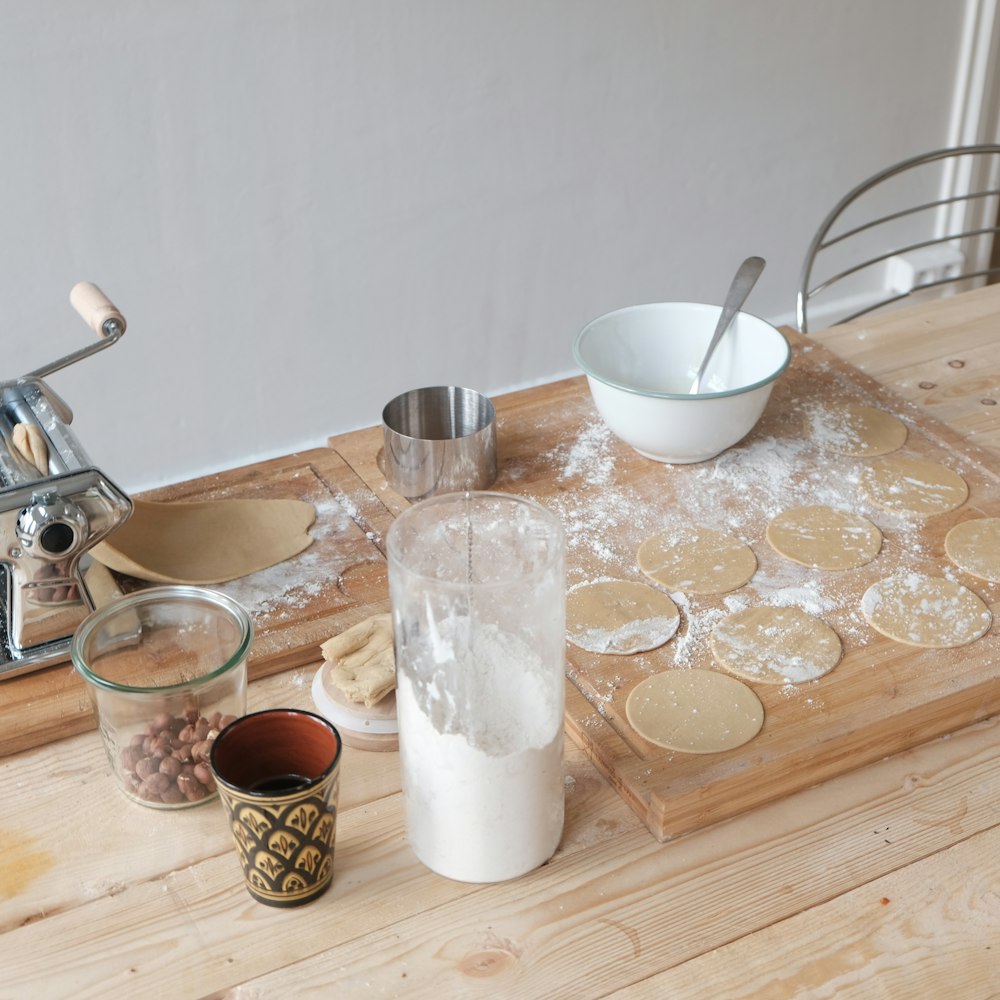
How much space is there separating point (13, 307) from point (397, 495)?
4.43 ft

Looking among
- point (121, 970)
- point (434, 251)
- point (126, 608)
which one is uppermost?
point (126, 608)

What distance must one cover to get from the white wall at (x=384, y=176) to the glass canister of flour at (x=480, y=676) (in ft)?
5.64

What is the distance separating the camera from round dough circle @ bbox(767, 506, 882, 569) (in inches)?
43.4

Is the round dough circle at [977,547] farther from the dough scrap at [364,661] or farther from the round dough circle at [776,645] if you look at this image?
the dough scrap at [364,661]

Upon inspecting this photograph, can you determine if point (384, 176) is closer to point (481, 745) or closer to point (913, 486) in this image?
point (913, 486)

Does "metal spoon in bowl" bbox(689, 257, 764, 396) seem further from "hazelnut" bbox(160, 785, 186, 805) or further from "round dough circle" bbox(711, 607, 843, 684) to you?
"hazelnut" bbox(160, 785, 186, 805)

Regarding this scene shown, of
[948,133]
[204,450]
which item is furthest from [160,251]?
[948,133]

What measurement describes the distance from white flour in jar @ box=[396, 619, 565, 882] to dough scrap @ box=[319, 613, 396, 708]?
117 mm

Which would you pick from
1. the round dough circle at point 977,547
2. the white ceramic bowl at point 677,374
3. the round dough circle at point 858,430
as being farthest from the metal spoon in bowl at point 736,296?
the round dough circle at point 977,547

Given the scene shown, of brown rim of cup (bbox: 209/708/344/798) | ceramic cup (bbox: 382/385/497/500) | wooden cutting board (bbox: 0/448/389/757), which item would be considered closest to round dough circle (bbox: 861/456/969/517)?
ceramic cup (bbox: 382/385/497/500)

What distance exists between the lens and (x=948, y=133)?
3.04 metres

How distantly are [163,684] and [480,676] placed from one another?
30 centimetres

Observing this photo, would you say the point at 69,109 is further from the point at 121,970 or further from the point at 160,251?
the point at 121,970

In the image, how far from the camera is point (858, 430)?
4.38ft
